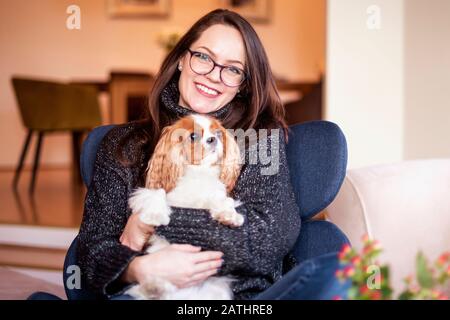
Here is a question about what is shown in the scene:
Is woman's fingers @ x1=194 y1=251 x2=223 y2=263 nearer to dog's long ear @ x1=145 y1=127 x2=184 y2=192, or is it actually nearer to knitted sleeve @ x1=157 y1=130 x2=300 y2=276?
knitted sleeve @ x1=157 y1=130 x2=300 y2=276

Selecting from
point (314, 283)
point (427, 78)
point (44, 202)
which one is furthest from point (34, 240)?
point (314, 283)

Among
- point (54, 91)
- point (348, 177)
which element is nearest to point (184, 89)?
point (348, 177)

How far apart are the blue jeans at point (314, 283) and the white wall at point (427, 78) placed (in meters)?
2.00

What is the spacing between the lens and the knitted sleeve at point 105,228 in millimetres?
1625

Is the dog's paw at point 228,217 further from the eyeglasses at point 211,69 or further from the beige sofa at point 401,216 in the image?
the beige sofa at point 401,216

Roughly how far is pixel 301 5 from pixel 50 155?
158 inches

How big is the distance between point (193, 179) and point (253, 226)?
9.7 inches

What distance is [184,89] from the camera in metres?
1.92

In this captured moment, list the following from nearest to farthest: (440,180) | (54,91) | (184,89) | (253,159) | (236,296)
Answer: (236,296) < (253,159) < (184,89) < (440,180) < (54,91)

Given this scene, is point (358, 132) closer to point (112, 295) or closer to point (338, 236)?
point (338, 236)

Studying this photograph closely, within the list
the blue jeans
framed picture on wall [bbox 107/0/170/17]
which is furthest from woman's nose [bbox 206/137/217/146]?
framed picture on wall [bbox 107/0/170/17]

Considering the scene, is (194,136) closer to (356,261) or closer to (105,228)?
(105,228)

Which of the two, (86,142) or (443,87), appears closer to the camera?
(86,142)

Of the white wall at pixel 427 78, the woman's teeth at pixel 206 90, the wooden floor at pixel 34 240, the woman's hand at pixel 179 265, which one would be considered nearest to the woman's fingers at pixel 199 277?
the woman's hand at pixel 179 265
